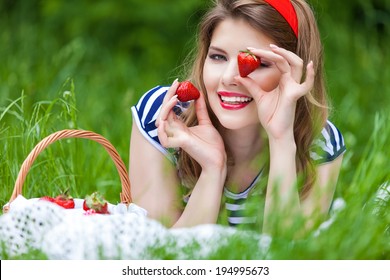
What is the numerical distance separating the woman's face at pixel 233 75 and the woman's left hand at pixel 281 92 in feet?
0.12

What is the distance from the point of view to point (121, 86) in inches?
207

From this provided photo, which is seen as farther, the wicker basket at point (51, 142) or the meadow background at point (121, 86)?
the meadow background at point (121, 86)

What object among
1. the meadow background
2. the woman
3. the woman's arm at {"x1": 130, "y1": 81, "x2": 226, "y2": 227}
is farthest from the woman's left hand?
the meadow background

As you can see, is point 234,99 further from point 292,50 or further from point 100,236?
point 100,236

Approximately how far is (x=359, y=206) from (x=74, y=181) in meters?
1.16

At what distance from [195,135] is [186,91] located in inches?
6.0

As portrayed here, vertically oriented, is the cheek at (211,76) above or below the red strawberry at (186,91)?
above

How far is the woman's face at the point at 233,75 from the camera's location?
2.56 metres

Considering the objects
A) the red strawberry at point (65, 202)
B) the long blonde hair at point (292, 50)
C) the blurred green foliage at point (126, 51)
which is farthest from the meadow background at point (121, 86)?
the red strawberry at point (65, 202)

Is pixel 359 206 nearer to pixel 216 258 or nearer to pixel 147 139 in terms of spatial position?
pixel 216 258

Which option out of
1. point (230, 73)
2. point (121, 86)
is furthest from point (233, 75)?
point (121, 86)

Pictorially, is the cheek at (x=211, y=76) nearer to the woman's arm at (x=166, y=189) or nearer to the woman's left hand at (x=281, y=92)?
the woman's left hand at (x=281, y=92)

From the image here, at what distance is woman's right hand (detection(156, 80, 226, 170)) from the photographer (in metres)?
2.59

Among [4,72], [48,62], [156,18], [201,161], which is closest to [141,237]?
[201,161]
